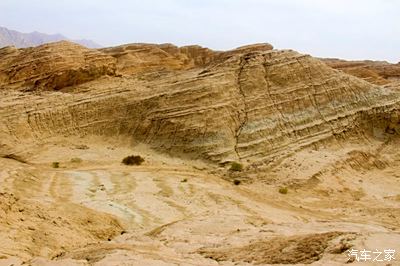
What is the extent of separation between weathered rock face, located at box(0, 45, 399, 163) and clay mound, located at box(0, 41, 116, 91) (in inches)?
104

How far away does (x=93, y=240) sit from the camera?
11352 mm

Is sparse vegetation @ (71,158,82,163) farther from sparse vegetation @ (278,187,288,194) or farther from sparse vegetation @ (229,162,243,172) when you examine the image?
sparse vegetation @ (278,187,288,194)

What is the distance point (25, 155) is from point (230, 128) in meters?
9.70

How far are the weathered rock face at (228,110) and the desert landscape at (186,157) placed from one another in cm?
7

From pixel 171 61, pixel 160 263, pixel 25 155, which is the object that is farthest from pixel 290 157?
pixel 171 61

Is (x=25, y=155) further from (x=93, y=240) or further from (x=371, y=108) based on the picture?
(x=371, y=108)

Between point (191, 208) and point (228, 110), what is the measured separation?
34.6ft

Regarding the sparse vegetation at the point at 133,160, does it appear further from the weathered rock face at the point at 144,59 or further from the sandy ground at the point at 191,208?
the weathered rock face at the point at 144,59

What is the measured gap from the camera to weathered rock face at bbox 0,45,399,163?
24922 mm

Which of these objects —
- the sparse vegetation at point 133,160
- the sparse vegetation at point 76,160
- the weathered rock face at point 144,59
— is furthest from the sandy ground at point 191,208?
the weathered rock face at point 144,59

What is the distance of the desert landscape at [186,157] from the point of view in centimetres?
1080

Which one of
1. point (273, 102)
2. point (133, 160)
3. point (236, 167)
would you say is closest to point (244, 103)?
point (273, 102)

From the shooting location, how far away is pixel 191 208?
16.2 meters

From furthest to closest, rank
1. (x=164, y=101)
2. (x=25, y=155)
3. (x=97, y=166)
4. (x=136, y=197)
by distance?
(x=164, y=101)
(x=25, y=155)
(x=97, y=166)
(x=136, y=197)
